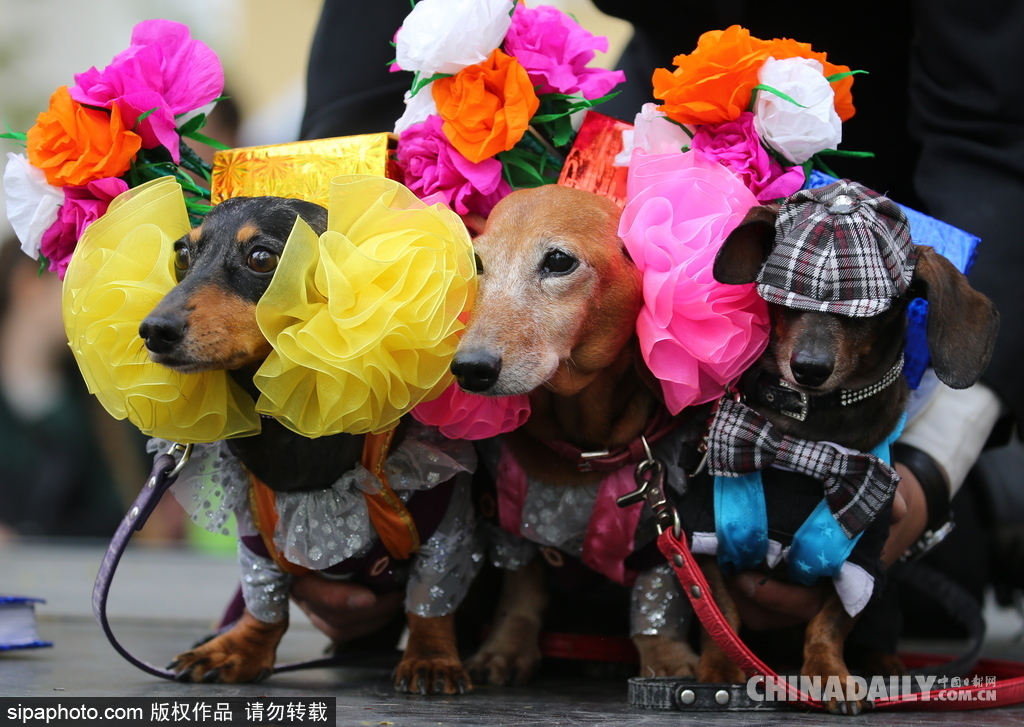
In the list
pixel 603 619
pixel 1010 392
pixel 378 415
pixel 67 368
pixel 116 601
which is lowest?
pixel 67 368

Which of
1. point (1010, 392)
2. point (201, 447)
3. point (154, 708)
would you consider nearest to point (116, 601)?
point (201, 447)

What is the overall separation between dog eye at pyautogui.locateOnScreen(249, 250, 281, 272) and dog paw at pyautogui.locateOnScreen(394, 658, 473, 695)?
82cm

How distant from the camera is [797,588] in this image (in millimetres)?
1948

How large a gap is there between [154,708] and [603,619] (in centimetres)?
123

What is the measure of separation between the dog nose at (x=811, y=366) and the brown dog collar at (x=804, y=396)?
10 centimetres

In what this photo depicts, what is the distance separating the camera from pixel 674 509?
195 centimetres

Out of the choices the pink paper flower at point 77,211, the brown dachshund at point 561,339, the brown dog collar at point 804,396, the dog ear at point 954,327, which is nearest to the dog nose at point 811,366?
the brown dog collar at point 804,396

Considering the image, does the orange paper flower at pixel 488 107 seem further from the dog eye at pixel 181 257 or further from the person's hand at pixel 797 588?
the person's hand at pixel 797 588

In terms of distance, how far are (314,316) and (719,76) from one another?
86 centimetres

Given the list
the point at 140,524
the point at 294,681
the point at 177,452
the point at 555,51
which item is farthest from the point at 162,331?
the point at 555,51

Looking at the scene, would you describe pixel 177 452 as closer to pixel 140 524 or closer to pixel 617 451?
pixel 140 524

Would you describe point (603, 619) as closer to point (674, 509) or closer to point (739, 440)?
point (674, 509)

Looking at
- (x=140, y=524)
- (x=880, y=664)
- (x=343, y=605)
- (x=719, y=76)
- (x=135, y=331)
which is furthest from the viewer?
(x=880, y=664)

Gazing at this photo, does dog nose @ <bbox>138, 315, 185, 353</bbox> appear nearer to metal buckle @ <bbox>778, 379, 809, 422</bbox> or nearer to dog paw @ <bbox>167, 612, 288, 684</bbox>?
dog paw @ <bbox>167, 612, 288, 684</bbox>
